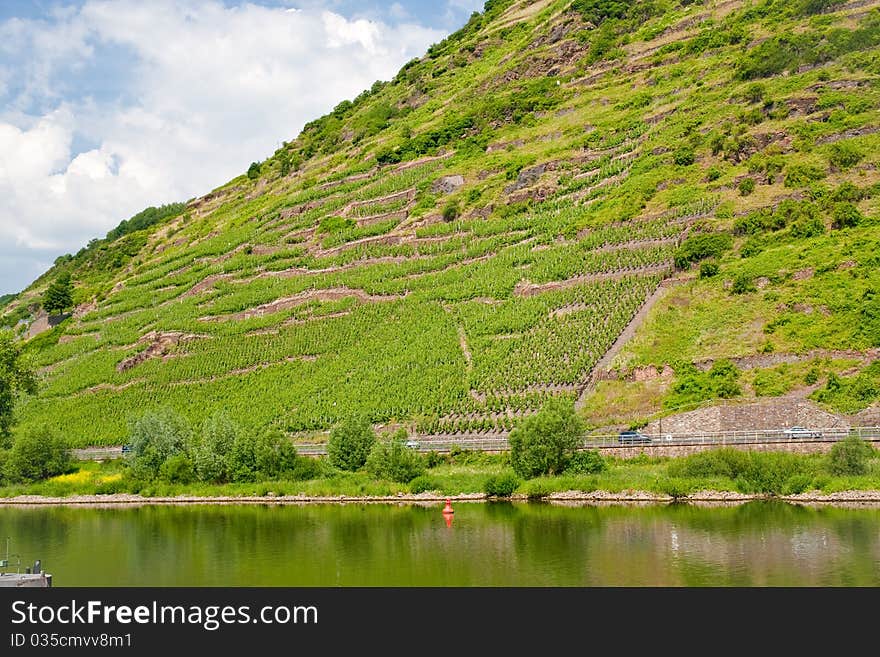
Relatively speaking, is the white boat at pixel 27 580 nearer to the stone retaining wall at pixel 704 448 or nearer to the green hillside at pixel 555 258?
the stone retaining wall at pixel 704 448

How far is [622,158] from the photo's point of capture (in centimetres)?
11044

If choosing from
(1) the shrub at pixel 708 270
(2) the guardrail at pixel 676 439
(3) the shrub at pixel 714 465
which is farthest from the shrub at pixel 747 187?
(3) the shrub at pixel 714 465

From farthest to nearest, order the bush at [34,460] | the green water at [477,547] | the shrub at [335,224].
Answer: the shrub at [335,224] < the bush at [34,460] < the green water at [477,547]

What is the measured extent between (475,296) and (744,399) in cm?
3704

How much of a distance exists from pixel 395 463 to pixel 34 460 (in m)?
39.3

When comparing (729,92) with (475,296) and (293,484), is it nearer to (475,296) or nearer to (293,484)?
(475,296)

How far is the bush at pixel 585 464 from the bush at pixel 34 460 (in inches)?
1993

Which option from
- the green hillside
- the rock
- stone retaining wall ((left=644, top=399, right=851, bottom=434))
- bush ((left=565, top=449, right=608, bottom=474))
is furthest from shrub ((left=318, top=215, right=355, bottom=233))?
stone retaining wall ((left=644, top=399, right=851, bottom=434))

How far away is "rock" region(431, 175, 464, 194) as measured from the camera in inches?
4867

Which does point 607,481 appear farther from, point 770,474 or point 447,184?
point 447,184

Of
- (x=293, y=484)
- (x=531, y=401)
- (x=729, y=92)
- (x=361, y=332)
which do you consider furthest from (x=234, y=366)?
(x=729, y=92)

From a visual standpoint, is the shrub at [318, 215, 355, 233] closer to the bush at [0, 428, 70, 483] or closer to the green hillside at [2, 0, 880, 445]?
the green hillside at [2, 0, 880, 445]

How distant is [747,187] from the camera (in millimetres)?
87250

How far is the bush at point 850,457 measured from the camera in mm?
52156
